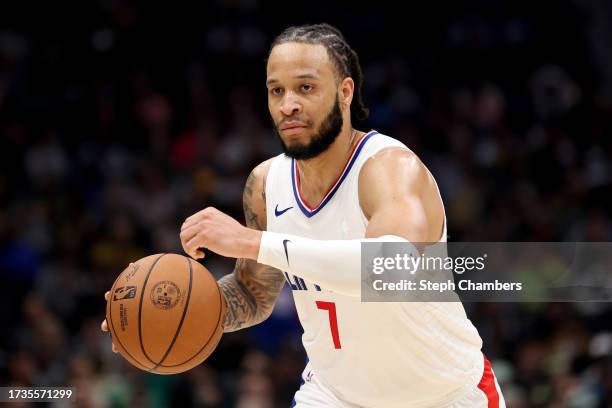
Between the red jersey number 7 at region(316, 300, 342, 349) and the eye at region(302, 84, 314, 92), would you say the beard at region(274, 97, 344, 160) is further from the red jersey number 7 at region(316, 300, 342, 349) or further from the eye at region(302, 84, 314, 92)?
the red jersey number 7 at region(316, 300, 342, 349)

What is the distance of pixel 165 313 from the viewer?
4.29 m

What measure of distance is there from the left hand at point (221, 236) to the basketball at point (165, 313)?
36 centimetres

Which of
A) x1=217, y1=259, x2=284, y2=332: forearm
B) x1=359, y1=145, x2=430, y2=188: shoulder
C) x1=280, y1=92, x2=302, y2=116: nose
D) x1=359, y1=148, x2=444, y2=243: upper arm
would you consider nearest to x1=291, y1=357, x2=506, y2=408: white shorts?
x1=217, y1=259, x2=284, y2=332: forearm

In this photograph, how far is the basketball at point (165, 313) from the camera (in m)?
4.29

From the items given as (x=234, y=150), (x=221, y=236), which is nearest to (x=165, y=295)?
(x=221, y=236)

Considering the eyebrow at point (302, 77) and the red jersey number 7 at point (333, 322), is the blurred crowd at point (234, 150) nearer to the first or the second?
the red jersey number 7 at point (333, 322)

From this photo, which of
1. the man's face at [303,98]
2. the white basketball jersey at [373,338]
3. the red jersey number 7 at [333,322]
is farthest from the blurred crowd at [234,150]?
the man's face at [303,98]

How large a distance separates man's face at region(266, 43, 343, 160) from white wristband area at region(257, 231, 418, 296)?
59cm

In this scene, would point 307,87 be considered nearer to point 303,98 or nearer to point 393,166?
point 303,98

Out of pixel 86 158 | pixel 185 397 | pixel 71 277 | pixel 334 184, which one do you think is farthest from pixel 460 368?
pixel 86 158

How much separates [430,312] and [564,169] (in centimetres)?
653

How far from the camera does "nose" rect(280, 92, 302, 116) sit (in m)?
4.35

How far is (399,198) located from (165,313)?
3.73 feet

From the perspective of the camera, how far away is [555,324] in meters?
8.77
